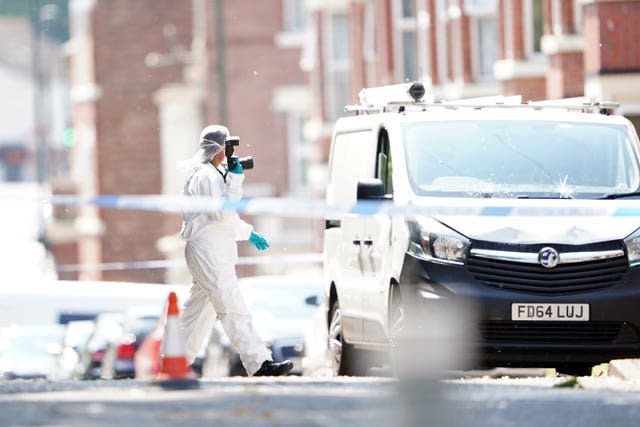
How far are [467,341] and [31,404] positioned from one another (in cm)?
349

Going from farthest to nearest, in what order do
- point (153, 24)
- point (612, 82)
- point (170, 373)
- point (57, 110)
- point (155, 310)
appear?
1. point (57, 110)
2. point (153, 24)
3. point (155, 310)
4. point (612, 82)
5. point (170, 373)

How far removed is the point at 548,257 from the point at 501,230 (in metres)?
0.35

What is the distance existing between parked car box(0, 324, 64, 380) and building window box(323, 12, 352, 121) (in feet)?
57.0

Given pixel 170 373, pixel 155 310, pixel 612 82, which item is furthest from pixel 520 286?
pixel 155 310

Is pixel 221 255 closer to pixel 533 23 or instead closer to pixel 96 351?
pixel 96 351

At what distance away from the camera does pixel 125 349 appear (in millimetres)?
27047

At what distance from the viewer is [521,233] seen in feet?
46.9

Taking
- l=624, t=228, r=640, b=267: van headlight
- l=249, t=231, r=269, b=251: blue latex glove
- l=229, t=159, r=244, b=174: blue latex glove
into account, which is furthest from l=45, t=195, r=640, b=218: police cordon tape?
l=249, t=231, r=269, b=251: blue latex glove

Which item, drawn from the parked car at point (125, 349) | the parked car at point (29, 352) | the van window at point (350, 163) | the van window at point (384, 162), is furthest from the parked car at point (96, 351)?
the van window at point (384, 162)

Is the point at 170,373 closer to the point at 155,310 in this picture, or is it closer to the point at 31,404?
the point at 31,404

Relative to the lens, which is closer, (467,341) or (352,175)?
(467,341)

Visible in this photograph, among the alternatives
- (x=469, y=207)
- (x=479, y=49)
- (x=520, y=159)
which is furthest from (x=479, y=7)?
(x=469, y=207)

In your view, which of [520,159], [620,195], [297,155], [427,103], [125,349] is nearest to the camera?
[620,195]

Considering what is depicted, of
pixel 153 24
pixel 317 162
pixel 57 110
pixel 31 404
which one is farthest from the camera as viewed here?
pixel 57 110
